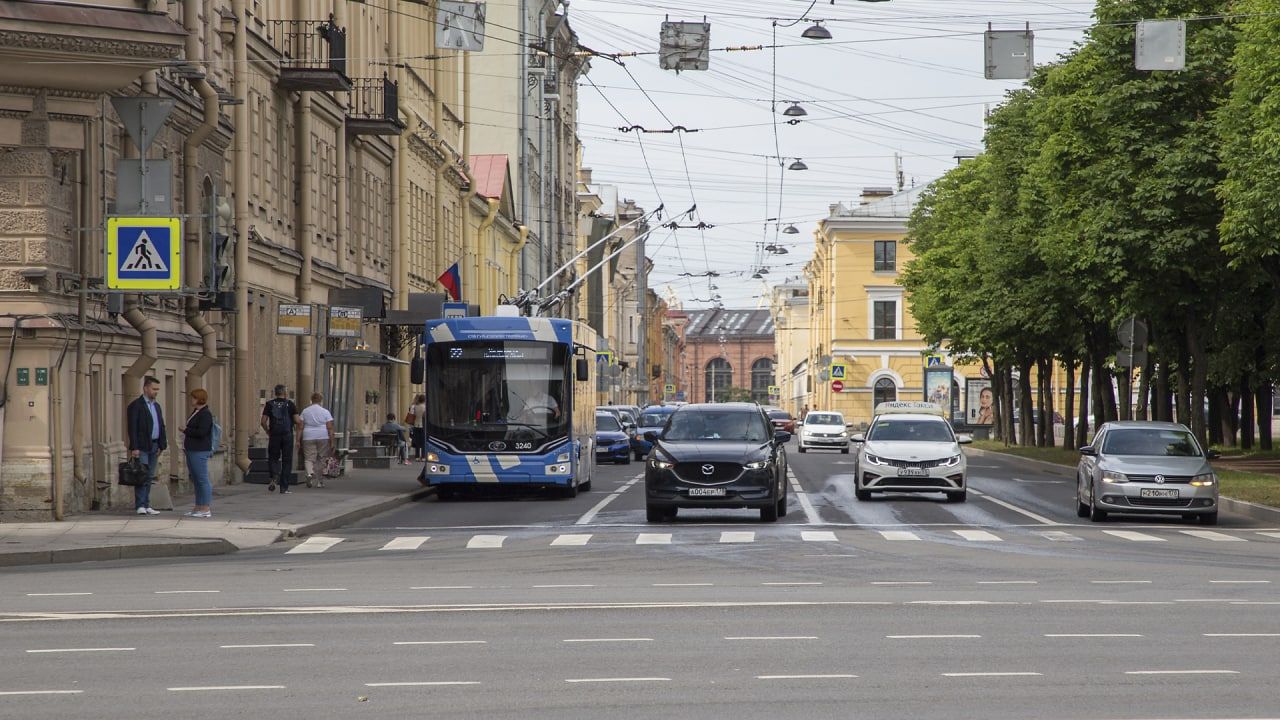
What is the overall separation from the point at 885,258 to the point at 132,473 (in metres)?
92.8

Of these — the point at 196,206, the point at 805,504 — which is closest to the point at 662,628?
the point at 805,504

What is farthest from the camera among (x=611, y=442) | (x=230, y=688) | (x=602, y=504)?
(x=611, y=442)

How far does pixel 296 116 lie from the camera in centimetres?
3934

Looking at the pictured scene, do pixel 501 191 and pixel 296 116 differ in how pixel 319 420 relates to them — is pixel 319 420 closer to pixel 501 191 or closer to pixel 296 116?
pixel 296 116

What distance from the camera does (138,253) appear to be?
2328cm

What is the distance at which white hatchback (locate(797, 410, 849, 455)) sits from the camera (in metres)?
66.2

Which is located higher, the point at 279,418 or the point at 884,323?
the point at 884,323

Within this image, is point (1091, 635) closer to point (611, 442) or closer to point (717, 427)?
point (717, 427)

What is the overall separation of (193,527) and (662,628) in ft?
36.6

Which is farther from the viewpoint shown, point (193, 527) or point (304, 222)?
point (304, 222)

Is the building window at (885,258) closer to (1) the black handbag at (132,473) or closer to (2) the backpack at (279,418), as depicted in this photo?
(2) the backpack at (279,418)

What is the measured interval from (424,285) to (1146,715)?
4887 cm

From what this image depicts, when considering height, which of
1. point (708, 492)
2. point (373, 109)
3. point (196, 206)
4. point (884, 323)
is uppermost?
point (373, 109)

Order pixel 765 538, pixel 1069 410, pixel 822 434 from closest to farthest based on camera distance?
pixel 765 538, pixel 1069 410, pixel 822 434
